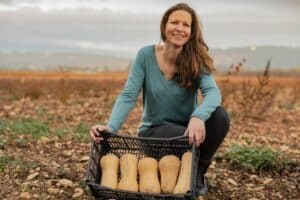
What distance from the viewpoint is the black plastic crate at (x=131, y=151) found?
3.97m

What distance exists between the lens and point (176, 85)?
4.68 meters

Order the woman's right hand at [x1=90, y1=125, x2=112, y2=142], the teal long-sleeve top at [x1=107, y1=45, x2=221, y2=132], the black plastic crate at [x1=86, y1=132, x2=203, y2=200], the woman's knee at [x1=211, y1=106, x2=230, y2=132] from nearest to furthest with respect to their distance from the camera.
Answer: the black plastic crate at [x1=86, y1=132, x2=203, y2=200], the woman's right hand at [x1=90, y1=125, x2=112, y2=142], the woman's knee at [x1=211, y1=106, x2=230, y2=132], the teal long-sleeve top at [x1=107, y1=45, x2=221, y2=132]

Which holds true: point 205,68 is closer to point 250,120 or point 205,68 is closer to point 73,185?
point 73,185

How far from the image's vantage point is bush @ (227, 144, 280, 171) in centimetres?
Result: 605

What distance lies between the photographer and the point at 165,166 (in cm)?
412

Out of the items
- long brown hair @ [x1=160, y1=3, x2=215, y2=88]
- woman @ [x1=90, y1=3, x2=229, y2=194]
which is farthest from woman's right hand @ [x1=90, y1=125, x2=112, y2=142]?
long brown hair @ [x1=160, y1=3, x2=215, y2=88]

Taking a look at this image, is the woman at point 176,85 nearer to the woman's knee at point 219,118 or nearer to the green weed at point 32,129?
the woman's knee at point 219,118

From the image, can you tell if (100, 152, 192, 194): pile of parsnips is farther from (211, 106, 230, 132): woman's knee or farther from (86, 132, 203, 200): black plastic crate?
(211, 106, 230, 132): woman's knee

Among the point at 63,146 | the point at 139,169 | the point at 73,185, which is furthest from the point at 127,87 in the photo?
the point at 63,146

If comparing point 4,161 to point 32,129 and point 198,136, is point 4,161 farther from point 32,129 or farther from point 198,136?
point 198,136

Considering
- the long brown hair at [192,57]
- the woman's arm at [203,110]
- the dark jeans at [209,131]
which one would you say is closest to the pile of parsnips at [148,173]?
the woman's arm at [203,110]

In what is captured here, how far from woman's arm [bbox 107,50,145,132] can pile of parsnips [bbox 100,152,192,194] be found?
365 millimetres

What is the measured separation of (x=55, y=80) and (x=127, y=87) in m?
11.4

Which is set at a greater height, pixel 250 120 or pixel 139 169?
pixel 139 169
